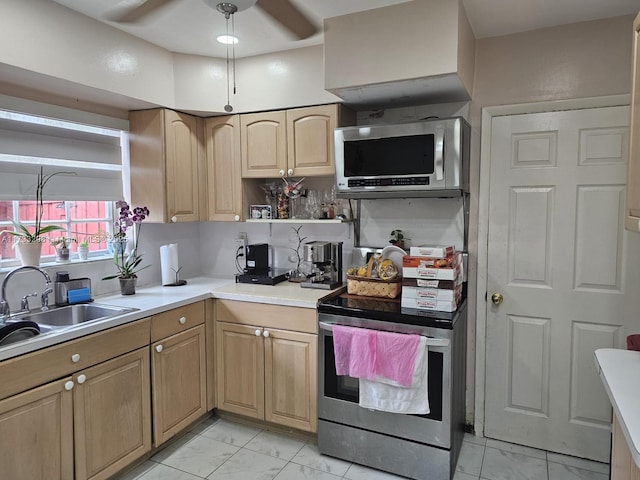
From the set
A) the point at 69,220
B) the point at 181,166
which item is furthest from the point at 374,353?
the point at 69,220

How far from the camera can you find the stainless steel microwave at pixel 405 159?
2.26 meters

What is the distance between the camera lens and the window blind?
231 cm

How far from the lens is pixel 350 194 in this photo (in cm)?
263

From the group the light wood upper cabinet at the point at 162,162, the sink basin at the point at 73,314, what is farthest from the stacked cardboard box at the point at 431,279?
the light wood upper cabinet at the point at 162,162

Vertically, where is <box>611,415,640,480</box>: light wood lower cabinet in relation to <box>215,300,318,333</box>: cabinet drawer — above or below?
below

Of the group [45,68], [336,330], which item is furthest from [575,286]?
[45,68]

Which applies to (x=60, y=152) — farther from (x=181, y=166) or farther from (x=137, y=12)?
(x=137, y=12)

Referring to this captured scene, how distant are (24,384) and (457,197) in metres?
2.33

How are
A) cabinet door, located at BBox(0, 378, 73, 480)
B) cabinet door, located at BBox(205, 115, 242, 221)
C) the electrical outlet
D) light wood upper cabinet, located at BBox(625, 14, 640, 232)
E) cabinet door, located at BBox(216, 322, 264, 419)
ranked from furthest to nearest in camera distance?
1. the electrical outlet
2. cabinet door, located at BBox(205, 115, 242, 221)
3. cabinet door, located at BBox(216, 322, 264, 419)
4. cabinet door, located at BBox(0, 378, 73, 480)
5. light wood upper cabinet, located at BBox(625, 14, 640, 232)

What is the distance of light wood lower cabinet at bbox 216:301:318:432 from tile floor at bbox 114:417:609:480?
16cm

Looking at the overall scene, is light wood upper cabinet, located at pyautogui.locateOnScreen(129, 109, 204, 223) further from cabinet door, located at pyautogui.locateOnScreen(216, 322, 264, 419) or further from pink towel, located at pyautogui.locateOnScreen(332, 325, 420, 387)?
pink towel, located at pyautogui.locateOnScreen(332, 325, 420, 387)

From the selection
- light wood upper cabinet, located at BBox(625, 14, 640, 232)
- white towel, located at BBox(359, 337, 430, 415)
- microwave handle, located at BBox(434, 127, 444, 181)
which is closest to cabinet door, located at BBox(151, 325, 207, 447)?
white towel, located at BBox(359, 337, 430, 415)

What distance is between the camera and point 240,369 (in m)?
2.71

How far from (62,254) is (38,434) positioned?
1.12 meters
